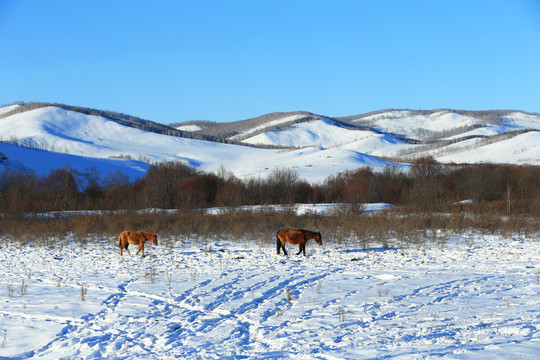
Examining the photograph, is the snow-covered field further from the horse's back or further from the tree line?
the tree line

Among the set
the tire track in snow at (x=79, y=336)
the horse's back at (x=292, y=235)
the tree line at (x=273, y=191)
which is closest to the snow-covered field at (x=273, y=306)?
the tire track in snow at (x=79, y=336)

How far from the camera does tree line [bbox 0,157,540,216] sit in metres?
30.2

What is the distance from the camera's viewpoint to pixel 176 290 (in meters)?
9.33

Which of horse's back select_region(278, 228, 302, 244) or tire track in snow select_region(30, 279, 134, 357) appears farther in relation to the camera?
horse's back select_region(278, 228, 302, 244)

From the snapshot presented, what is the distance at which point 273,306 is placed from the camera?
798 centimetres

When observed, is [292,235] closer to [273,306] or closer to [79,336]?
[273,306]

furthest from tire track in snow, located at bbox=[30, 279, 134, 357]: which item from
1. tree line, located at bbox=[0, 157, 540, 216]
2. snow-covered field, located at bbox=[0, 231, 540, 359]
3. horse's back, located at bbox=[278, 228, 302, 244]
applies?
tree line, located at bbox=[0, 157, 540, 216]

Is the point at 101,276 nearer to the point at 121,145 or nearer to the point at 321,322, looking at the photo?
the point at 321,322

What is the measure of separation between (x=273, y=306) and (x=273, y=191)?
137 feet

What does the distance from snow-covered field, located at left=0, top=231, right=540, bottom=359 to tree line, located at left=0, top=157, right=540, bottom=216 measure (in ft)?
52.4

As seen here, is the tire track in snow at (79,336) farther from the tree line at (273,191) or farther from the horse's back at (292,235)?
the tree line at (273,191)

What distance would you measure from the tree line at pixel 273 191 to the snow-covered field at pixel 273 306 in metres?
16.0

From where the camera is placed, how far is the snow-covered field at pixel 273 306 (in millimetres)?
5805

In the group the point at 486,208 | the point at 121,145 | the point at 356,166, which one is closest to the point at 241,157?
the point at 121,145
